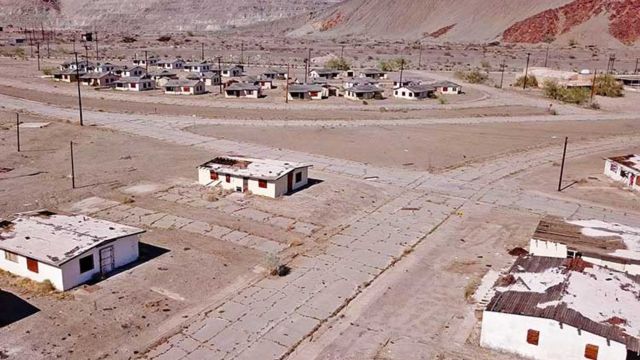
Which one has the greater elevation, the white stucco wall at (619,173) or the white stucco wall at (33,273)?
the white stucco wall at (619,173)

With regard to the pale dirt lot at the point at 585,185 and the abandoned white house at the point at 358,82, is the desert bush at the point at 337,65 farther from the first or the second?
the pale dirt lot at the point at 585,185

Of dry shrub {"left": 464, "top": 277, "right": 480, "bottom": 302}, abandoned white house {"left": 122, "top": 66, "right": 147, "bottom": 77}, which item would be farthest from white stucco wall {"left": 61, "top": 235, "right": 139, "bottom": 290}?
abandoned white house {"left": 122, "top": 66, "right": 147, "bottom": 77}

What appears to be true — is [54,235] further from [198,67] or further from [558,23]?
[558,23]

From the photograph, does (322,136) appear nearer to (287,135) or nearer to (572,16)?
(287,135)

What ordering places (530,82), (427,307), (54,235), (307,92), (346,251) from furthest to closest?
(530,82), (307,92), (346,251), (54,235), (427,307)

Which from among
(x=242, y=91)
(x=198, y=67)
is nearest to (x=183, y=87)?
(x=242, y=91)

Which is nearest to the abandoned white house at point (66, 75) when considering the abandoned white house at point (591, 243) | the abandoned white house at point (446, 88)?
the abandoned white house at point (446, 88)
